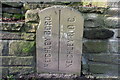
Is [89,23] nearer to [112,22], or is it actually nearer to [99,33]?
[99,33]

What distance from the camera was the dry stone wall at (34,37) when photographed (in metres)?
1.98

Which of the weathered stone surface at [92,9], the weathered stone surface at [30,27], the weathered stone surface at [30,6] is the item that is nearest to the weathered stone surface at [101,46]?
the weathered stone surface at [92,9]

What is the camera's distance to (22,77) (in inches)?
80.0

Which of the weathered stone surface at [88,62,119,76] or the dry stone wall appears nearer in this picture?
the dry stone wall

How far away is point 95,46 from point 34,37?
32.3 inches

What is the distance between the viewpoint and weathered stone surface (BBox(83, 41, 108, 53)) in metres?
2.06

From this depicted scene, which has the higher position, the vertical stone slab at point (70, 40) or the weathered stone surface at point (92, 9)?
the weathered stone surface at point (92, 9)

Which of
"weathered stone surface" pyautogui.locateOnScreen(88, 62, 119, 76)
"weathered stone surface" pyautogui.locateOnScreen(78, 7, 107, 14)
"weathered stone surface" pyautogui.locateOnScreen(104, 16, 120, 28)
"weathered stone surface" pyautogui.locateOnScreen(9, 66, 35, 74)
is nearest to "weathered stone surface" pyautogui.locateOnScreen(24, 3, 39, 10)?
"weathered stone surface" pyautogui.locateOnScreen(78, 7, 107, 14)

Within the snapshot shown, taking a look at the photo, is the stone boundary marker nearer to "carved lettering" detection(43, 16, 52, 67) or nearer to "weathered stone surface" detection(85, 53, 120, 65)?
"carved lettering" detection(43, 16, 52, 67)

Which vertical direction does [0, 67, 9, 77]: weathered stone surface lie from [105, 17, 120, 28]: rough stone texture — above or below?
below

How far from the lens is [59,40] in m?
1.98

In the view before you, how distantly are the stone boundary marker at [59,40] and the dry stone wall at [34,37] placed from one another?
108mm

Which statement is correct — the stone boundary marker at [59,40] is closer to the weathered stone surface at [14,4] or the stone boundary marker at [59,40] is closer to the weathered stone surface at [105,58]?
the weathered stone surface at [105,58]

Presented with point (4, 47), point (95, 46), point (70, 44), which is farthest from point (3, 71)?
point (95, 46)
